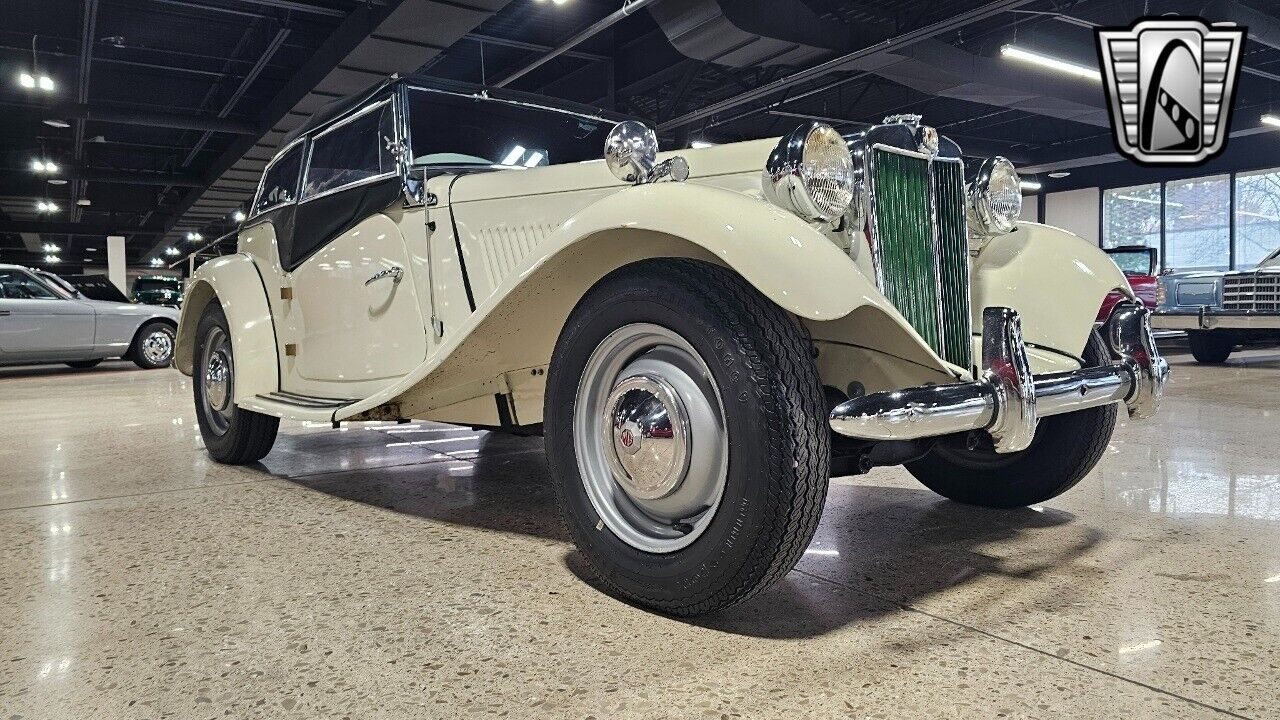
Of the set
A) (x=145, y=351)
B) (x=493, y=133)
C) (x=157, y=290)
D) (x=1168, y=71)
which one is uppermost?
(x=1168, y=71)

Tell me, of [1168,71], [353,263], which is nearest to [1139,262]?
[1168,71]

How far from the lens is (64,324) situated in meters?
10.7

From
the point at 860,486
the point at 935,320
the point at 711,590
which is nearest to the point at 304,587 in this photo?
the point at 711,590

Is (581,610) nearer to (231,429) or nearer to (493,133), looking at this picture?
(493,133)

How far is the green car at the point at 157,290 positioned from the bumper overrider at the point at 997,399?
18.6m

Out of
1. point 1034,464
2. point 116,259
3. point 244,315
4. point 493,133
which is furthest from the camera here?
point 116,259

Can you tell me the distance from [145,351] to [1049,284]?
1230cm

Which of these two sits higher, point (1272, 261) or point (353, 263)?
point (1272, 261)

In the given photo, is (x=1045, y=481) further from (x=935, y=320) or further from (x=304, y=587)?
(x=304, y=587)

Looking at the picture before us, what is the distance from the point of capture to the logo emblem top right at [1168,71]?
10273 mm

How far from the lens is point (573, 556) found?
242 centimetres

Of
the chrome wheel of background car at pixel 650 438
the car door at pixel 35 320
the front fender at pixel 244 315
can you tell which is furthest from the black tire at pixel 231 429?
the car door at pixel 35 320

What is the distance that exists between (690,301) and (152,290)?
19.3 metres

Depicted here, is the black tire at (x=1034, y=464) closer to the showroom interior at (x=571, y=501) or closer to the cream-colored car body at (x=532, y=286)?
the showroom interior at (x=571, y=501)
